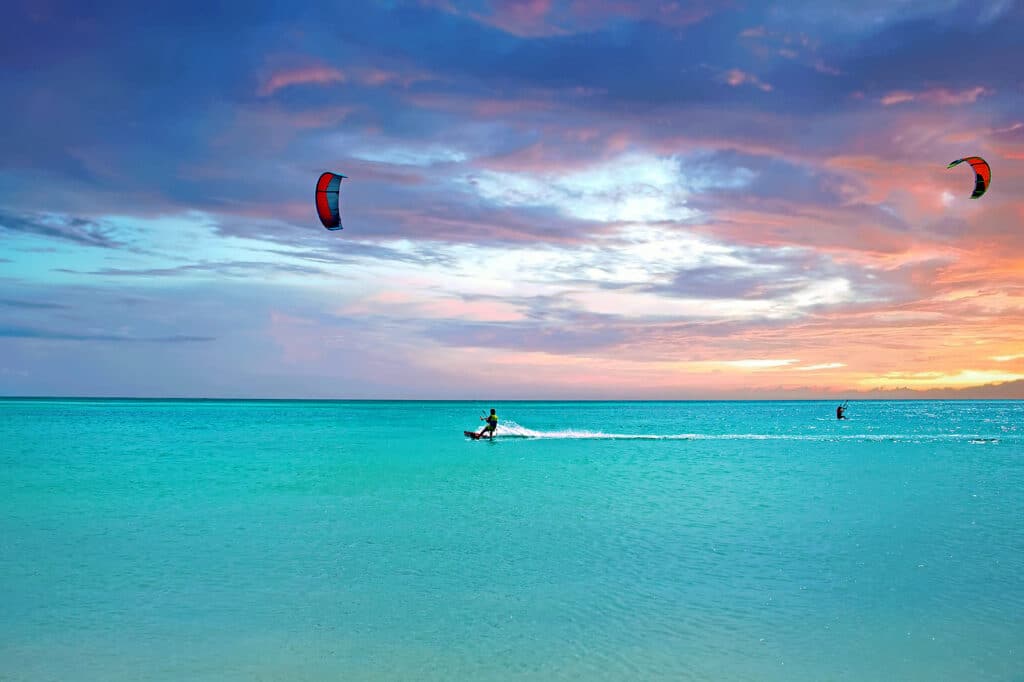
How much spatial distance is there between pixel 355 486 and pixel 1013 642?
694 inches

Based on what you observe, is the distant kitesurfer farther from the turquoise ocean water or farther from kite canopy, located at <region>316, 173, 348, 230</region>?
kite canopy, located at <region>316, 173, 348, 230</region>

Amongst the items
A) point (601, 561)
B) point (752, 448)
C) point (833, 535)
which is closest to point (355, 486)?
point (601, 561)

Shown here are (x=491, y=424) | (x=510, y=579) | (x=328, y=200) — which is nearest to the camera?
(x=510, y=579)

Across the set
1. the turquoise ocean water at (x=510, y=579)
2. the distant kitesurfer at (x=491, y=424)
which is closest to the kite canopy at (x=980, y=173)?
the turquoise ocean water at (x=510, y=579)

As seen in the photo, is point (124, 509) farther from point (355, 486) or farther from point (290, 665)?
point (290, 665)

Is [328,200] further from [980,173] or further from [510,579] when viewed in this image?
[980,173]

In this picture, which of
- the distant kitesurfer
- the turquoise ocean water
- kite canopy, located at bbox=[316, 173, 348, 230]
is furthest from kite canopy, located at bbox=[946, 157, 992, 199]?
the distant kitesurfer

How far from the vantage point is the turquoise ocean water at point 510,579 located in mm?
7773

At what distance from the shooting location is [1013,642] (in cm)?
834

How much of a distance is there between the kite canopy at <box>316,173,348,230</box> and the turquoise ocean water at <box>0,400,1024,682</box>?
23.0 ft

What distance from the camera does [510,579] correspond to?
10977mm

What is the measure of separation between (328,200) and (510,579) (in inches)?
430

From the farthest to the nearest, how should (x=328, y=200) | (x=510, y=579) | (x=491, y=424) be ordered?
(x=491, y=424) < (x=328, y=200) < (x=510, y=579)

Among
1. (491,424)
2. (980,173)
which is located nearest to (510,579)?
(980,173)
